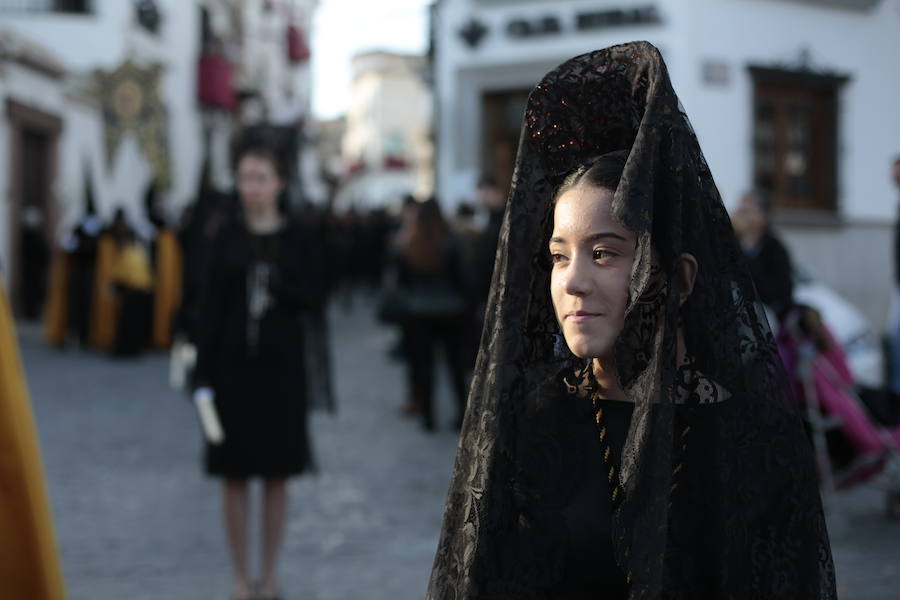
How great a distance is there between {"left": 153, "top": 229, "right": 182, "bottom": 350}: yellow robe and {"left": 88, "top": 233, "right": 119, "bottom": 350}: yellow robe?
551 mm

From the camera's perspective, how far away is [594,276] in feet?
6.09

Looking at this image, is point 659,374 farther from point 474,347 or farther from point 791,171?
point 791,171

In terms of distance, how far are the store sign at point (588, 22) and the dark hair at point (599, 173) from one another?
13.2 meters

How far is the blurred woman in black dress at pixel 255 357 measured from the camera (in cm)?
471

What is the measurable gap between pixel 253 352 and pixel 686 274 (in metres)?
3.22

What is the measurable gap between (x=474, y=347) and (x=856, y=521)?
3.70m

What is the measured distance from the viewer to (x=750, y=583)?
1.73m

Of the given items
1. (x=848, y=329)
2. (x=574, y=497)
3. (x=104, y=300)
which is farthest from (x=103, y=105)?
(x=574, y=497)

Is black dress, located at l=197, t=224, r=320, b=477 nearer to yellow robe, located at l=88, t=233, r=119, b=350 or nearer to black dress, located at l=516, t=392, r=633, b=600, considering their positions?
black dress, located at l=516, t=392, r=633, b=600

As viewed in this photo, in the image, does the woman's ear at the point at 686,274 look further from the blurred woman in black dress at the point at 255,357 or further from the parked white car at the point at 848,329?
the parked white car at the point at 848,329

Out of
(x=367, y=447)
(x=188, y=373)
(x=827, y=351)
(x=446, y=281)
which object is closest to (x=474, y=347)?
(x=446, y=281)

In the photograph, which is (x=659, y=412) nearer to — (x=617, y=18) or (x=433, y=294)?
(x=433, y=294)

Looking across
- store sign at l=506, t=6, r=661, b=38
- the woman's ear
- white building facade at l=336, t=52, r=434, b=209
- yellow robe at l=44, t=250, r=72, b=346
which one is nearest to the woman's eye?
the woman's ear

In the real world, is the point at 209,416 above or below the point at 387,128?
below
